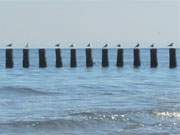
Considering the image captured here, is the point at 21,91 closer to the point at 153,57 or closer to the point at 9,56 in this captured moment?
the point at 9,56

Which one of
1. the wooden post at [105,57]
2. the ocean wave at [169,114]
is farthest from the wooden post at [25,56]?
the ocean wave at [169,114]

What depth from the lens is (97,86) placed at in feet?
99.9

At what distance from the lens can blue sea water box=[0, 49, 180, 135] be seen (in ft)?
55.0

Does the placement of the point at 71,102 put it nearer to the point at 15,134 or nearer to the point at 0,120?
the point at 0,120

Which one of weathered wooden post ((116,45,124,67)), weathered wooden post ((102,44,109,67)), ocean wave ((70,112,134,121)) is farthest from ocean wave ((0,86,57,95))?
weathered wooden post ((116,45,124,67))

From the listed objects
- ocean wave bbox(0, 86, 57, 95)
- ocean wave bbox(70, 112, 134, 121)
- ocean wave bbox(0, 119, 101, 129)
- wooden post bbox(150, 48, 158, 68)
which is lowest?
ocean wave bbox(0, 119, 101, 129)

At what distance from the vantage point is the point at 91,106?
21.2 metres

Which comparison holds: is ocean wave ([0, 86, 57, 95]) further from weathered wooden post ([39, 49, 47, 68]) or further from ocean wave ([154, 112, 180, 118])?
weathered wooden post ([39, 49, 47, 68])

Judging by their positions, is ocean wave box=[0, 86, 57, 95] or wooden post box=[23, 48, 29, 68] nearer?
ocean wave box=[0, 86, 57, 95]

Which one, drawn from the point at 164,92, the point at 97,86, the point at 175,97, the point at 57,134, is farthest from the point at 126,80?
the point at 57,134

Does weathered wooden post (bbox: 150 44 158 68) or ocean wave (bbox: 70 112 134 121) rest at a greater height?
weathered wooden post (bbox: 150 44 158 68)

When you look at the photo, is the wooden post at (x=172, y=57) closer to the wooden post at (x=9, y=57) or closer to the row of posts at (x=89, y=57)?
the row of posts at (x=89, y=57)

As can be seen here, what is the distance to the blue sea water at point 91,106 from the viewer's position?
16.8m

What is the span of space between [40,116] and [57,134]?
282 cm
